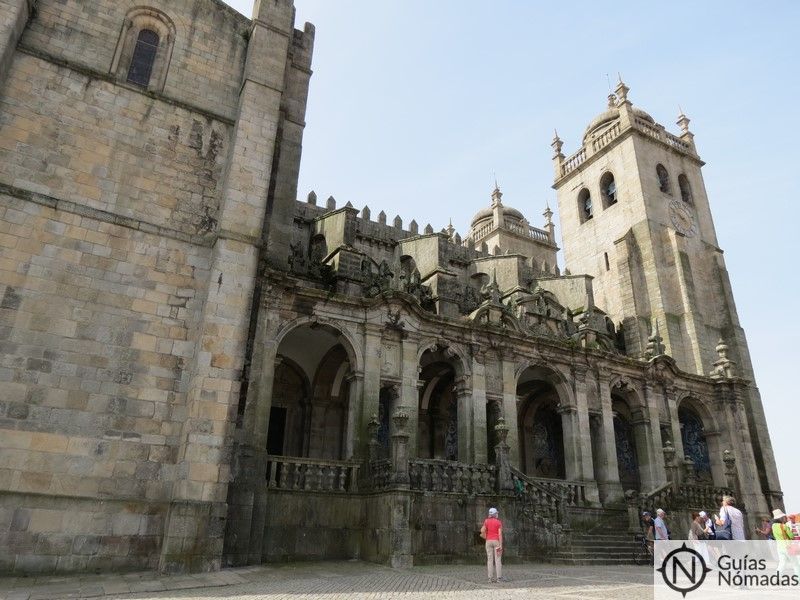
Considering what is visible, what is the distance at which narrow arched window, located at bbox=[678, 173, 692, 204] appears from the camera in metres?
31.3

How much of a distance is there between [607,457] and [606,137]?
849 inches

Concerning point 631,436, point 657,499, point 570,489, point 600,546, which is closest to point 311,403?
point 570,489

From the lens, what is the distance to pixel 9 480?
9.55m

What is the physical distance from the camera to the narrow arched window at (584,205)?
110ft

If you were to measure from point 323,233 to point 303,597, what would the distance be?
15394 mm

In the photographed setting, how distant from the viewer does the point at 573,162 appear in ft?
117

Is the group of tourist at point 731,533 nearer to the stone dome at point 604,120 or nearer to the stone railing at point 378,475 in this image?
the stone railing at point 378,475

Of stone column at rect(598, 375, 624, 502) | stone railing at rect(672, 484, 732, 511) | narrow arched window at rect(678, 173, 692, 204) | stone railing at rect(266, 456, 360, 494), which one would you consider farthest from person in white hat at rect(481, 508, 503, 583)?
narrow arched window at rect(678, 173, 692, 204)

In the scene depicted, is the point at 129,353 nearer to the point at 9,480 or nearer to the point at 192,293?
Result: the point at 192,293

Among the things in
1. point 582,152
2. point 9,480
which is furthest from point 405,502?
point 582,152

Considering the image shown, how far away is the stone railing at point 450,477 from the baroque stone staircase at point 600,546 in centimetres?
244

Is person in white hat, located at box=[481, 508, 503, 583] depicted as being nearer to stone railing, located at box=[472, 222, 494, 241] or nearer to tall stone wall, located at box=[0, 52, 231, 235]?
tall stone wall, located at box=[0, 52, 231, 235]

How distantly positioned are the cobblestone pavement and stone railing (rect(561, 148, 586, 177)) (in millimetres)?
28546

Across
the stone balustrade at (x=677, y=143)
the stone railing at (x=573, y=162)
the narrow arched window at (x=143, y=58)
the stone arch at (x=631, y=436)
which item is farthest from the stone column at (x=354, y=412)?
the stone balustrade at (x=677, y=143)
